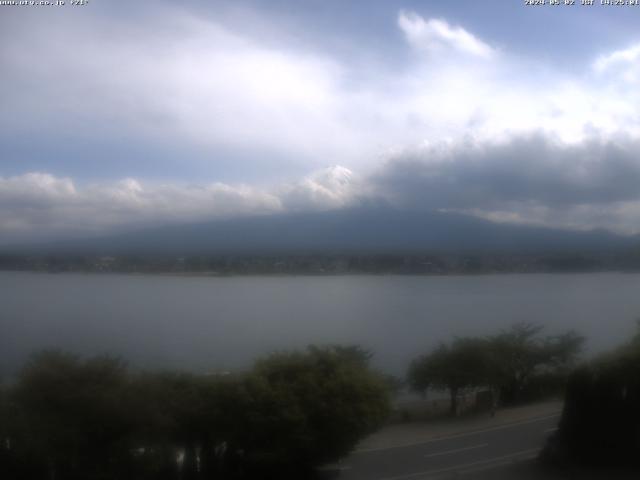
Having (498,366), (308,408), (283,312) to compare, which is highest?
(283,312)

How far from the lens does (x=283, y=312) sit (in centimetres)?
593

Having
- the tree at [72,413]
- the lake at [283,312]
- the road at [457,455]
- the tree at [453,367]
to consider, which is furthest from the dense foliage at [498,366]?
the tree at [72,413]

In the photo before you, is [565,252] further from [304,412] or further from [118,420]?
[118,420]

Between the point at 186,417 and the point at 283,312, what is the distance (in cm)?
151

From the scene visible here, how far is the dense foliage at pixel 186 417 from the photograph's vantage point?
4332mm

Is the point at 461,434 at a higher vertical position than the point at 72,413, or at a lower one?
lower

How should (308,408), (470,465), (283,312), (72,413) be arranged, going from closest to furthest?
(72,413) → (470,465) → (308,408) → (283,312)

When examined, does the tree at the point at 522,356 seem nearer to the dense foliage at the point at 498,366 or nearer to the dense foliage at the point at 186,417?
the dense foliage at the point at 498,366

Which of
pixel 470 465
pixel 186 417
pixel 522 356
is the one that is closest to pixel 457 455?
pixel 470 465

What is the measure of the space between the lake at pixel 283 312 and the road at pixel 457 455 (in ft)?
2.69

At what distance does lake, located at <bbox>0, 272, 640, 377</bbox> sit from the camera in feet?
17.6

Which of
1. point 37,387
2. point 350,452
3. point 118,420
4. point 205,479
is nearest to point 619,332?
point 350,452

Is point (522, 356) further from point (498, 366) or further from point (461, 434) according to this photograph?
point (461, 434)

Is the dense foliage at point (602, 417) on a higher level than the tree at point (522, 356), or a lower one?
lower
